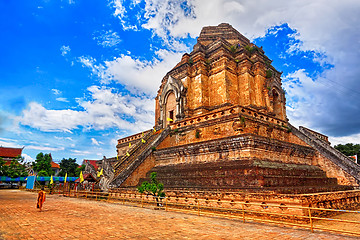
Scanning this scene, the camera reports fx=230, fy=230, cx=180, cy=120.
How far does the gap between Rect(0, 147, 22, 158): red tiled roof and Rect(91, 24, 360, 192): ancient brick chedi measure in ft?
108

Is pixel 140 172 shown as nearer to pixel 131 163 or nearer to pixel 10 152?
pixel 131 163

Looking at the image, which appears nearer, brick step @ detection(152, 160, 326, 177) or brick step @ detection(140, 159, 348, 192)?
brick step @ detection(140, 159, 348, 192)

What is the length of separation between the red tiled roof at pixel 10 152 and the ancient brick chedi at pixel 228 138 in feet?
108

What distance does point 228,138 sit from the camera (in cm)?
1227

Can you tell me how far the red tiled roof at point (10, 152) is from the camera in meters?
45.6

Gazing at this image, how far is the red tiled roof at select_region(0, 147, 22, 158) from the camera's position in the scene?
150 feet

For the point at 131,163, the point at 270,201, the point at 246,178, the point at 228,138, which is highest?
the point at 228,138

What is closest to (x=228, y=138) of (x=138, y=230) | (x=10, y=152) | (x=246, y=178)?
(x=246, y=178)

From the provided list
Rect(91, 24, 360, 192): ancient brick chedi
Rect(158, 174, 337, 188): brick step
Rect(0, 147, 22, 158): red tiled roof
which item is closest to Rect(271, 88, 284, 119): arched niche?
Rect(91, 24, 360, 192): ancient brick chedi

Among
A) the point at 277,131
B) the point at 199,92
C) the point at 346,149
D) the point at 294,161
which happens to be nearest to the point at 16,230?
the point at 294,161

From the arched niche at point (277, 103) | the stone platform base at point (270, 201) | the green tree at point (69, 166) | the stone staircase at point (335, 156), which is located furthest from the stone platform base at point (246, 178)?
the green tree at point (69, 166)

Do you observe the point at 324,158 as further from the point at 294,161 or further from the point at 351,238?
the point at 351,238

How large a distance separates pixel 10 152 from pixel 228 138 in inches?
2006

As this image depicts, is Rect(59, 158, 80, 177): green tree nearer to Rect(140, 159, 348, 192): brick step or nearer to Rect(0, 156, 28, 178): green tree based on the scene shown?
Rect(0, 156, 28, 178): green tree
